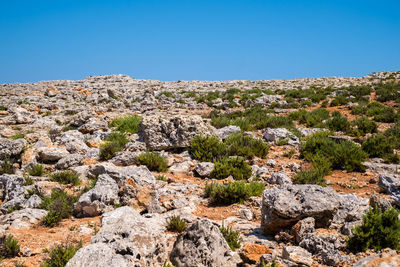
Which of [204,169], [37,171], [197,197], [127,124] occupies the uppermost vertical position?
[127,124]

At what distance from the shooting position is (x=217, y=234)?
3.64m

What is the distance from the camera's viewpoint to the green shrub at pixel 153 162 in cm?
781

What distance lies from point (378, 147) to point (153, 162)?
6994mm

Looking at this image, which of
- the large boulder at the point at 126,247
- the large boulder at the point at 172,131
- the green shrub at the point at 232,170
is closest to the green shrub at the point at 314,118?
the large boulder at the point at 172,131

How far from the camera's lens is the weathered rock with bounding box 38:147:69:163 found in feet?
28.0

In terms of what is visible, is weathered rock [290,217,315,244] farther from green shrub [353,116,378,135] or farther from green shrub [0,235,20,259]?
green shrub [353,116,378,135]

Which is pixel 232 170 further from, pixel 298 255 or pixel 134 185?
pixel 298 255

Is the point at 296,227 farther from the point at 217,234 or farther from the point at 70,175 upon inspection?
the point at 70,175

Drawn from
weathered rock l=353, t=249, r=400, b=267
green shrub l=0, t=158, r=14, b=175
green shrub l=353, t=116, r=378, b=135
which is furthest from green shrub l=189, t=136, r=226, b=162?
green shrub l=353, t=116, r=378, b=135

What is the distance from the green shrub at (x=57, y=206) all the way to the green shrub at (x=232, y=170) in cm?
343

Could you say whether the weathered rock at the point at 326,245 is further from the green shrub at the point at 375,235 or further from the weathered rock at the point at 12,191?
the weathered rock at the point at 12,191

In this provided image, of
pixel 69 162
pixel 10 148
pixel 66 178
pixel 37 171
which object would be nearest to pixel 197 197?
pixel 66 178

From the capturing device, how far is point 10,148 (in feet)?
28.1

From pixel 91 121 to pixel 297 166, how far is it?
8.72m
